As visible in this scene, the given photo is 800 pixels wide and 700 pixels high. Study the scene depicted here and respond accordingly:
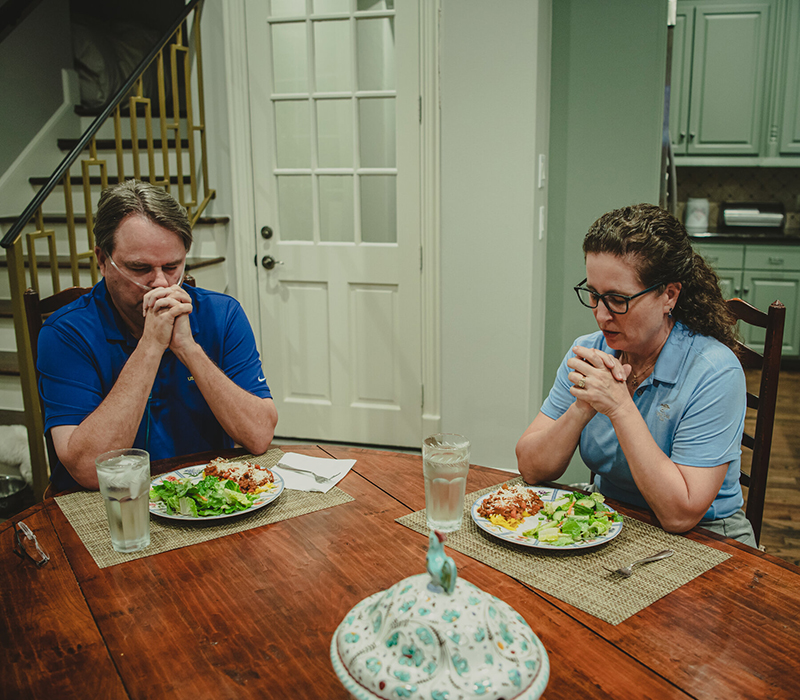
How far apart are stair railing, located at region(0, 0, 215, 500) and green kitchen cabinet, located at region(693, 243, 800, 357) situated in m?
3.59

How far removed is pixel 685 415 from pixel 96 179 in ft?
11.4

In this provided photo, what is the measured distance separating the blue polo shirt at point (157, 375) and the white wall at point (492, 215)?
Result: 150cm

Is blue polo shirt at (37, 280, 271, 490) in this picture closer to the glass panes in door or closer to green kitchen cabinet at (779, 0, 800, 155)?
the glass panes in door

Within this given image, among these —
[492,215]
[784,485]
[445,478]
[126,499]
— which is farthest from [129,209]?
[784,485]

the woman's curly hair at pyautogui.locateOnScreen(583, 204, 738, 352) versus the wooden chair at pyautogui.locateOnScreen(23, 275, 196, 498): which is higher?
the woman's curly hair at pyautogui.locateOnScreen(583, 204, 738, 352)

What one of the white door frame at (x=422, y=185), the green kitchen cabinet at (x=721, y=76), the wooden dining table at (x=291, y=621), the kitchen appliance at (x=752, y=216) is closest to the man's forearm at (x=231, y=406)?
the wooden dining table at (x=291, y=621)

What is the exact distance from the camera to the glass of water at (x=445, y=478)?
1.08 meters

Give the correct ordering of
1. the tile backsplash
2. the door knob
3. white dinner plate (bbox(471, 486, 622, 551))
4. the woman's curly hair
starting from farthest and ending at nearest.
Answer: the tile backsplash, the door knob, the woman's curly hair, white dinner plate (bbox(471, 486, 622, 551))

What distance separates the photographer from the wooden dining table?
0.78 metres

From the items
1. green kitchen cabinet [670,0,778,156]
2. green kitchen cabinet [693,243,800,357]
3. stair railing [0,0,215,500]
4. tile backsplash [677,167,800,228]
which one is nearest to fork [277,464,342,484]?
stair railing [0,0,215,500]

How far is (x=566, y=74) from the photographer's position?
290cm

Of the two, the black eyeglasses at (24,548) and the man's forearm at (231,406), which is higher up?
the man's forearm at (231,406)

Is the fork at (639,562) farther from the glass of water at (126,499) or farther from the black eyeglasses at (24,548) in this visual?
the black eyeglasses at (24,548)

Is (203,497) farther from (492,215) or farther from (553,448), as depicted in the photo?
(492,215)
